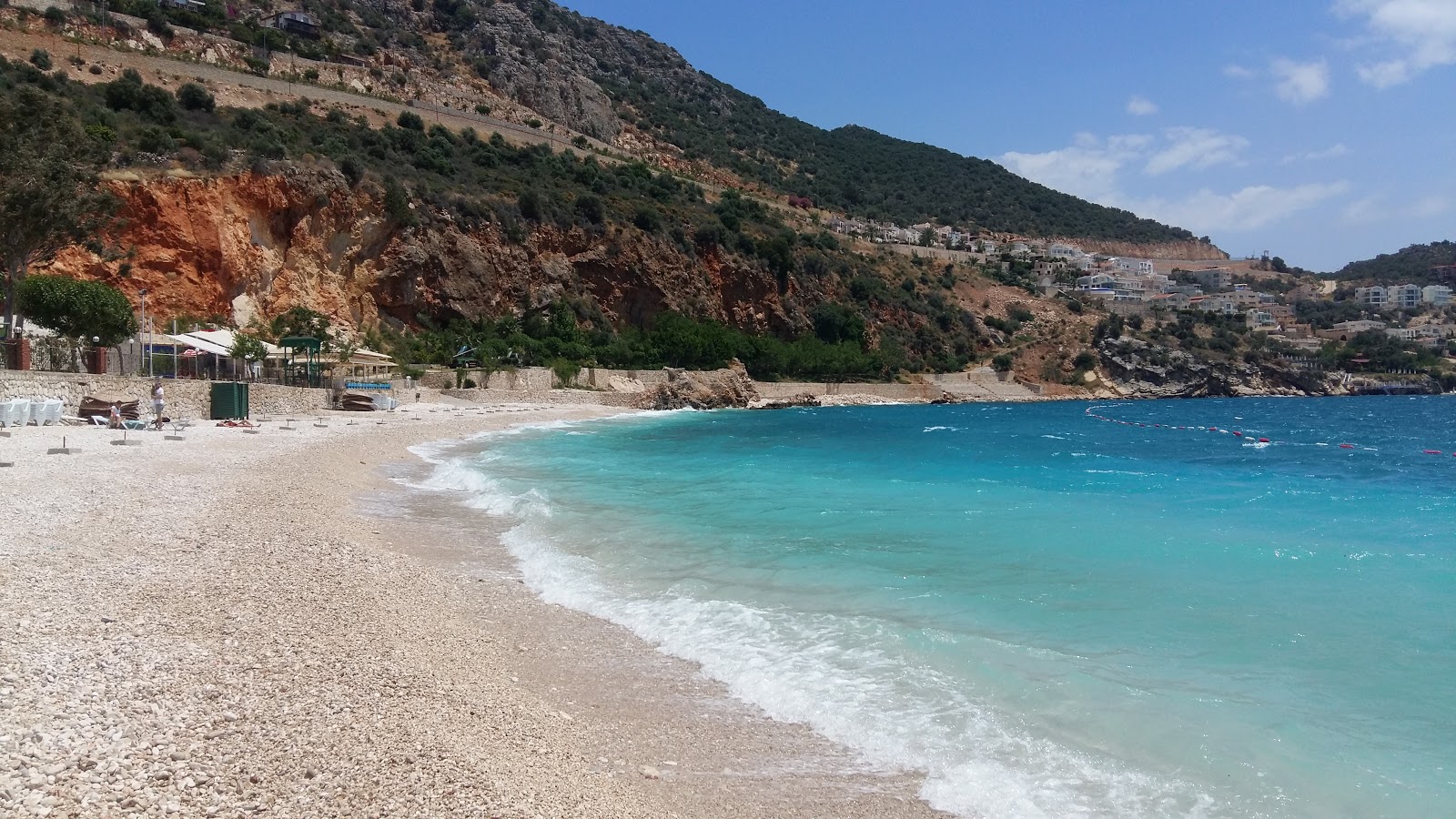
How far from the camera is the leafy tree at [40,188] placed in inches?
950

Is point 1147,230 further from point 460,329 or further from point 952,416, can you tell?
point 460,329

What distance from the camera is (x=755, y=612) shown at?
8227 millimetres

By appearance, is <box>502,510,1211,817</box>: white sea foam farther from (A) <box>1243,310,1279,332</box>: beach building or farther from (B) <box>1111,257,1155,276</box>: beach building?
(B) <box>1111,257,1155,276</box>: beach building

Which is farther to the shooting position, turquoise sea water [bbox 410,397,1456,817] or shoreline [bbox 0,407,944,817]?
turquoise sea water [bbox 410,397,1456,817]

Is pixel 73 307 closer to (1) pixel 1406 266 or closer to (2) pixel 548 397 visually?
(2) pixel 548 397

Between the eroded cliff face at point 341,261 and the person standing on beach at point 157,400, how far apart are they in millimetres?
15997

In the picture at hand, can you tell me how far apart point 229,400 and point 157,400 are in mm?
3895

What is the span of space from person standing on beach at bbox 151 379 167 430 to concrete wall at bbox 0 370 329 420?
0.26 m

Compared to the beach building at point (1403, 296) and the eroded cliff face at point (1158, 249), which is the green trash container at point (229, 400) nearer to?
the eroded cliff face at point (1158, 249)

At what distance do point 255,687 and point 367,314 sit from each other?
46354 mm

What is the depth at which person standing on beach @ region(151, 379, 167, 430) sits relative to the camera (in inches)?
848

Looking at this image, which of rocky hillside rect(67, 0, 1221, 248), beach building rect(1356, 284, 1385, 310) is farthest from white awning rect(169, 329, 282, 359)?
beach building rect(1356, 284, 1385, 310)

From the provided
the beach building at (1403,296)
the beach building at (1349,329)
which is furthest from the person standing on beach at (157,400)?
the beach building at (1403,296)

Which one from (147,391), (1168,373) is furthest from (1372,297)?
(147,391)
